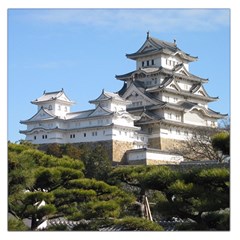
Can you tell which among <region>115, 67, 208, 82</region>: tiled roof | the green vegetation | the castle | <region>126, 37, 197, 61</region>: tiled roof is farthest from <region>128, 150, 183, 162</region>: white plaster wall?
the green vegetation

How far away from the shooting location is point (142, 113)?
1011 inches

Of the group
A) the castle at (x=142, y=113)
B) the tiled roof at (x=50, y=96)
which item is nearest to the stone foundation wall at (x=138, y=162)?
the castle at (x=142, y=113)

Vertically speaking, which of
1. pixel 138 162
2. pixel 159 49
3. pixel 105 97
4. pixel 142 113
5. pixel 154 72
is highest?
pixel 159 49

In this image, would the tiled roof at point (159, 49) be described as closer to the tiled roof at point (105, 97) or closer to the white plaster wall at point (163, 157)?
the tiled roof at point (105, 97)

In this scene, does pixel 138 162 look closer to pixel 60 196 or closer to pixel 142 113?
pixel 142 113

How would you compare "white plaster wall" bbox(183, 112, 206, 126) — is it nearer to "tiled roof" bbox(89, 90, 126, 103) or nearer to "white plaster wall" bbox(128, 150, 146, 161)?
"tiled roof" bbox(89, 90, 126, 103)

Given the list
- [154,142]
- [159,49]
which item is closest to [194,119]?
[154,142]

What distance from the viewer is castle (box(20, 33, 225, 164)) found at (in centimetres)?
2383
